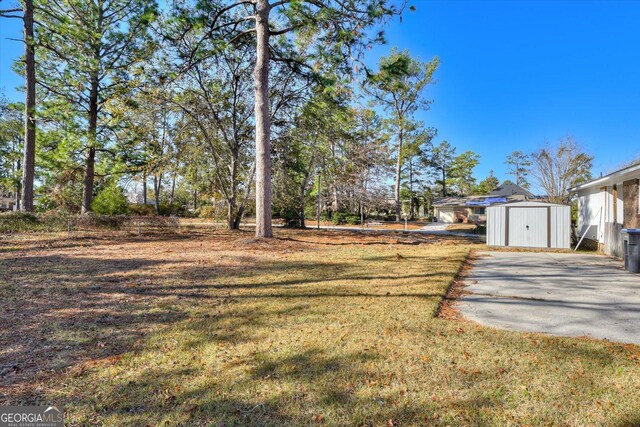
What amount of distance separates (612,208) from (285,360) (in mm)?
13031

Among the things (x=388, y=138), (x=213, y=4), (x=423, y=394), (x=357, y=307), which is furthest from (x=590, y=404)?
(x=388, y=138)

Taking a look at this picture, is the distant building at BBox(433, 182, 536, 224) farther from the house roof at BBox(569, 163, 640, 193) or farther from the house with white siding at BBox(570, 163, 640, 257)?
the house roof at BBox(569, 163, 640, 193)

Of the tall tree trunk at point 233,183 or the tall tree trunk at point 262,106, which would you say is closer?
the tall tree trunk at point 262,106

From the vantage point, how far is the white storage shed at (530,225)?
40.9 feet

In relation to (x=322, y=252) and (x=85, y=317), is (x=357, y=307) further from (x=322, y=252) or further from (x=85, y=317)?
(x=322, y=252)

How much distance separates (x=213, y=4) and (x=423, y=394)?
12620 millimetres

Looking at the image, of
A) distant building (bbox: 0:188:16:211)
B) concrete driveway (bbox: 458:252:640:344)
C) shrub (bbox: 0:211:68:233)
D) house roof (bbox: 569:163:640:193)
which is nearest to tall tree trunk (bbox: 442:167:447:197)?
house roof (bbox: 569:163:640:193)

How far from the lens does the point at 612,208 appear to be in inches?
427

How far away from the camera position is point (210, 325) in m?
3.59

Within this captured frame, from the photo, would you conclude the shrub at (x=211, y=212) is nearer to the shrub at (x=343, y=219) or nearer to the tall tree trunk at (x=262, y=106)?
the tall tree trunk at (x=262, y=106)

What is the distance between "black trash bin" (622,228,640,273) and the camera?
24.1 feet

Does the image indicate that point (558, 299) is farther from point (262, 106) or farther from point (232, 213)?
Answer: point (232, 213)

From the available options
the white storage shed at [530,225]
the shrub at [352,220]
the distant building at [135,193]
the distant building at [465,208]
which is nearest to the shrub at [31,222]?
the distant building at [135,193]

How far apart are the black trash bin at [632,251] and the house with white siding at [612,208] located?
1649 millimetres
